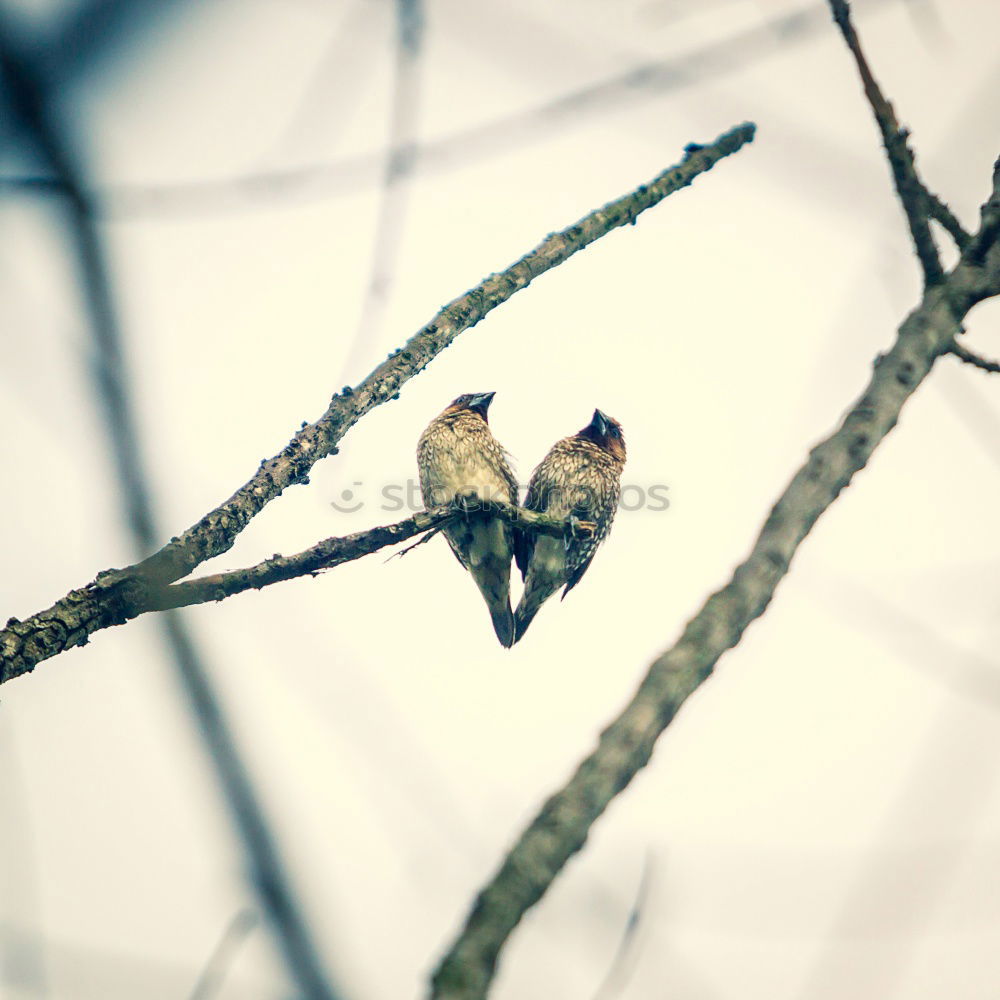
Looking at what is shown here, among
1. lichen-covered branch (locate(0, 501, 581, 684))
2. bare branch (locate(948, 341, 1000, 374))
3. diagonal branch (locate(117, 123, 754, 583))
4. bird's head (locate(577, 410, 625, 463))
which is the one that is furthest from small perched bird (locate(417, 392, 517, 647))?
bare branch (locate(948, 341, 1000, 374))

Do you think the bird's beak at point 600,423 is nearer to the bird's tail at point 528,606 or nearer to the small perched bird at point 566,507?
the small perched bird at point 566,507

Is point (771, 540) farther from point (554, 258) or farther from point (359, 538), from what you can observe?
point (554, 258)

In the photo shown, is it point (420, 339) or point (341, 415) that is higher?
point (420, 339)

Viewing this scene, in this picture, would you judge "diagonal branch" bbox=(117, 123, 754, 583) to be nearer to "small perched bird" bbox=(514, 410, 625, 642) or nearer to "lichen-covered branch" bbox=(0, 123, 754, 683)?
"lichen-covered branch" bbox=(0, 123, 754, 683)

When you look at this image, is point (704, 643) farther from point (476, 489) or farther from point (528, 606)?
point (528, 606)

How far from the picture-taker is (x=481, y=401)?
7.05m

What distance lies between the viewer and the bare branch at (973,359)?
2.52 m

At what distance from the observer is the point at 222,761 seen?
890 mm

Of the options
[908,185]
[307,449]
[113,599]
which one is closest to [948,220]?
[908,185]

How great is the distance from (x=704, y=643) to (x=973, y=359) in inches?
56.6

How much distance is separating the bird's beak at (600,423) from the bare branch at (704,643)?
493 cm

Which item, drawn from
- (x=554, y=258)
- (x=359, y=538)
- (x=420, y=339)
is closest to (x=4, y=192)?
(x=359, y=538)

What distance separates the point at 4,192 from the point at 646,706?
3.45 feet

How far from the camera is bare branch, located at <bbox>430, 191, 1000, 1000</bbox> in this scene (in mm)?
1205
